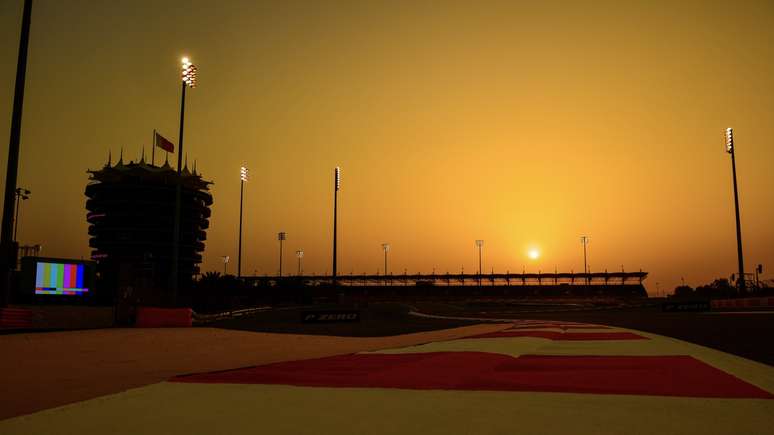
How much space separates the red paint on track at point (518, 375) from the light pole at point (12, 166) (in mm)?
16868

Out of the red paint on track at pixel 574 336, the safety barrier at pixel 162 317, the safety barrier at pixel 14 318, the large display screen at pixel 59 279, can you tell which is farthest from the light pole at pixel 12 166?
the red paint on track at pixel 574 336

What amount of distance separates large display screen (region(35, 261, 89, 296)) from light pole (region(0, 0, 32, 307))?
5696 millimetres

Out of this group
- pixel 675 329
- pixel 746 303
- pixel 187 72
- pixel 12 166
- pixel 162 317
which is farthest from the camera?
pixel 746 303

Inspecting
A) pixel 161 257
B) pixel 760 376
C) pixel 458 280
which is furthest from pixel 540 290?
pixel 760 376

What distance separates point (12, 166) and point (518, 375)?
21.9 meters

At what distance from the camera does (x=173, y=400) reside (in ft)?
20.9

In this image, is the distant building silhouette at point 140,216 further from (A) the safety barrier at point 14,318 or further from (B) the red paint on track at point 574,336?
(B) the red paint on track at point 574,336

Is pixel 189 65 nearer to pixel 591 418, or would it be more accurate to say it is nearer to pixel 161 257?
pixel 591 418

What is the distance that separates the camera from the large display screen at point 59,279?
29.0 m

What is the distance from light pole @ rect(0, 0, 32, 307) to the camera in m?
21.6

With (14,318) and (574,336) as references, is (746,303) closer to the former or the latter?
(574,336)

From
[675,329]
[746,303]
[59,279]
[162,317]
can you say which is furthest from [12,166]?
[746,303]

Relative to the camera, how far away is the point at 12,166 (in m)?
22.3

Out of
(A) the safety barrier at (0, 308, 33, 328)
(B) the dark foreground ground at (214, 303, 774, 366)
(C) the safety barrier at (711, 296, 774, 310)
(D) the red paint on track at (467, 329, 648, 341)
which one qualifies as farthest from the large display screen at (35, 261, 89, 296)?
(C) the safety barrier at (711, 296, 774, 310)
